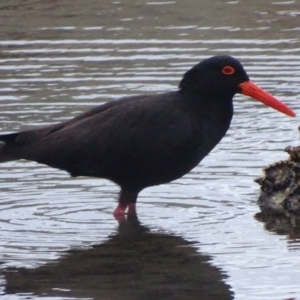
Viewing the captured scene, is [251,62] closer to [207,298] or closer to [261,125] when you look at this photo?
[261,125]

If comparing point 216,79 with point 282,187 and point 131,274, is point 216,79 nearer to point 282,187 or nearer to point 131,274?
point 282,187

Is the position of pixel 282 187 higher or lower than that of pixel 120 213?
higher

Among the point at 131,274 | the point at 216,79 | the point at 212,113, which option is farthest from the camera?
the point at 216,79

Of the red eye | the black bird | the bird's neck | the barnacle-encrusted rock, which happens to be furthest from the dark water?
the red eye

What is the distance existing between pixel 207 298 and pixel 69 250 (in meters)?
1.36

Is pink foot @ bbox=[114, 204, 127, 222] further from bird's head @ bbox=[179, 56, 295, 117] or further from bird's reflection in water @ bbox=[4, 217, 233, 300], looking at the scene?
bird's head @ bbox=[179, 56, 295, 117]

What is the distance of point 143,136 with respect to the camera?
839 cm

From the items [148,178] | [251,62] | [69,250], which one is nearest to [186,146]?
[148,178]

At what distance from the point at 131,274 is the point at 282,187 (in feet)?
6.04

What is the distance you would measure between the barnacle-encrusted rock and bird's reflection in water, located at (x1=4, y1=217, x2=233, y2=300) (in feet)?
3.11

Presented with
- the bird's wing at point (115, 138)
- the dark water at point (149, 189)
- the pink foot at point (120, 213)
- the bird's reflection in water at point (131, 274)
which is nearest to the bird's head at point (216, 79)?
the bird's wing at point (115, 138)

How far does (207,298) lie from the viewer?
268 inches

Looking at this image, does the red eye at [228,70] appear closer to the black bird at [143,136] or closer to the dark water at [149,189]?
the black bird at [143,136]

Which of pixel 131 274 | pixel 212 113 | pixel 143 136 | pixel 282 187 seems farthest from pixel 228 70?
pixel 131 274
